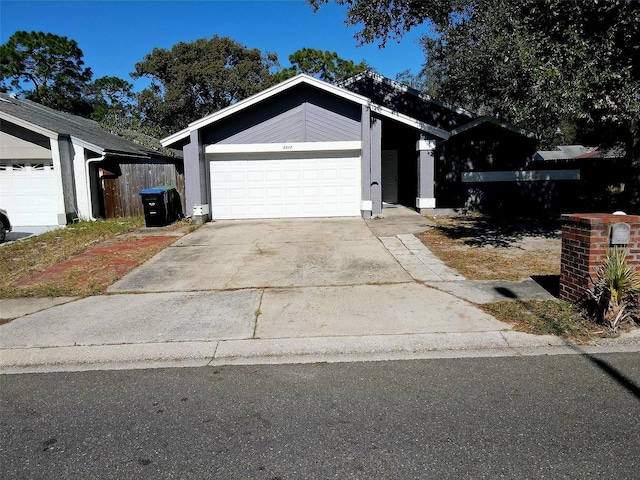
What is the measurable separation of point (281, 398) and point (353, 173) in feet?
37.9

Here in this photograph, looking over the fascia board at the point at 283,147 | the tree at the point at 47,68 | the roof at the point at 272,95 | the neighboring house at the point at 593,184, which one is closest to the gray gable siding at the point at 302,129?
the fascia board at the point at 283,147

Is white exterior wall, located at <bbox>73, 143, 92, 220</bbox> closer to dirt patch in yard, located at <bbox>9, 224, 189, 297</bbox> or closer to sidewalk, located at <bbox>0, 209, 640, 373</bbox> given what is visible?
dirt patch in yard, located at <bbox>9, 224, 189, 297</bbox>

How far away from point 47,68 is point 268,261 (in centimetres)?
4725

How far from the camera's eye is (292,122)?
1443 centimetres

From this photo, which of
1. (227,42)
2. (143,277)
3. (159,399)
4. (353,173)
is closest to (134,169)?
(353,173)

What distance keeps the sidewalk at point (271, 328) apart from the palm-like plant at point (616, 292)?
274mm

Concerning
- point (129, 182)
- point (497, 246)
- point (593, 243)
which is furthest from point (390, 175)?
point (593, 243)

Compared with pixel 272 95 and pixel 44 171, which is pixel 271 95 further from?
pixel 44 171

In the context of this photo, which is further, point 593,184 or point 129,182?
point 593,184

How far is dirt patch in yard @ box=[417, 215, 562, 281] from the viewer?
7.61 meters

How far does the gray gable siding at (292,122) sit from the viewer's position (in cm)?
1440

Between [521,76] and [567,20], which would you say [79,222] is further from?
[567,20]

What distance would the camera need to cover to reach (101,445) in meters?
3.04

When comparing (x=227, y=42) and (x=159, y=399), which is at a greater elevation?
(x=227, y=42)
